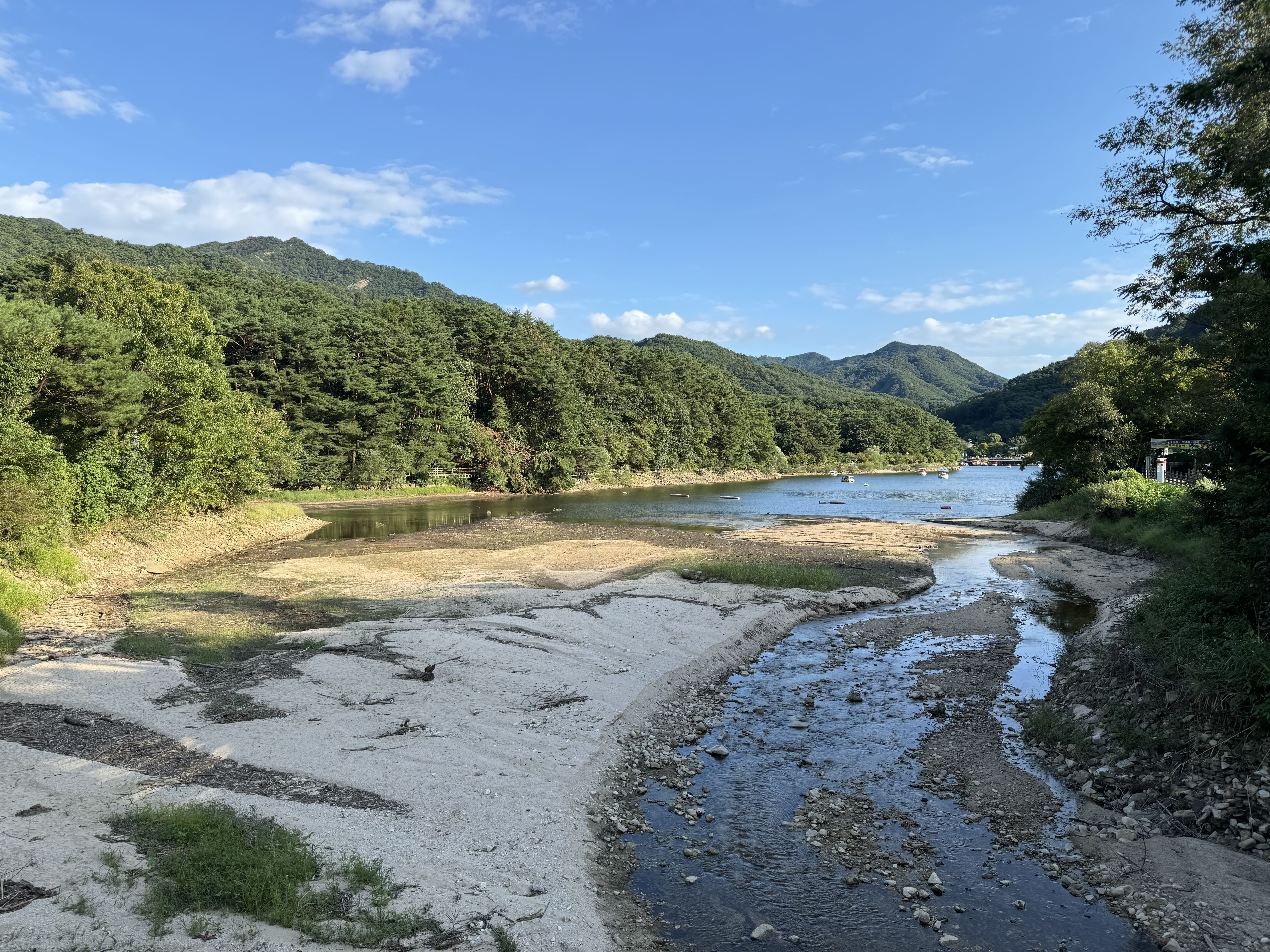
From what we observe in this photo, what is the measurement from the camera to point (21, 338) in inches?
837

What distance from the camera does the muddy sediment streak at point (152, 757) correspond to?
26.8ft

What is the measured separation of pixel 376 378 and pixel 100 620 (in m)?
52.6

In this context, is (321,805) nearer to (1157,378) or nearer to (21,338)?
(21,338)

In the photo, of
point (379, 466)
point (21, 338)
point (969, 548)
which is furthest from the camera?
point (379, 466)

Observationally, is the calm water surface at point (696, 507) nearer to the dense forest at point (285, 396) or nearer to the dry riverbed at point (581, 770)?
the dense forest at point (285, 396)

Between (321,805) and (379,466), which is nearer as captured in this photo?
(321,805)

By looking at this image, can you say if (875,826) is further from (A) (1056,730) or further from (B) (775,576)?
(B) (775,576)

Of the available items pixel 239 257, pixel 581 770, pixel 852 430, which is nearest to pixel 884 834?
pixel 581 770

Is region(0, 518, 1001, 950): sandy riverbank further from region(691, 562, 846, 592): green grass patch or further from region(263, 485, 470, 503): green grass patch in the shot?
region(263, 485, 470, 503): green grass patch

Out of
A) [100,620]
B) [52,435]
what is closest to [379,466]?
[52,435]

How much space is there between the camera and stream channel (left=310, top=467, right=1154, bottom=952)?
6.88m

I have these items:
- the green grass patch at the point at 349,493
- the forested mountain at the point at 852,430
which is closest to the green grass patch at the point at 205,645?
the green grass patch at the point at 349,493

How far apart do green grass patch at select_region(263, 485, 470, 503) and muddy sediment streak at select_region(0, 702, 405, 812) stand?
135ft

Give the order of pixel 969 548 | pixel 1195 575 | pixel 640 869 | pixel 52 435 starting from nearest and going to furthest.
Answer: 1. pixel 640 869
2. pixel 1195 575
3. pixel 52 435
4. pixel 969 548
